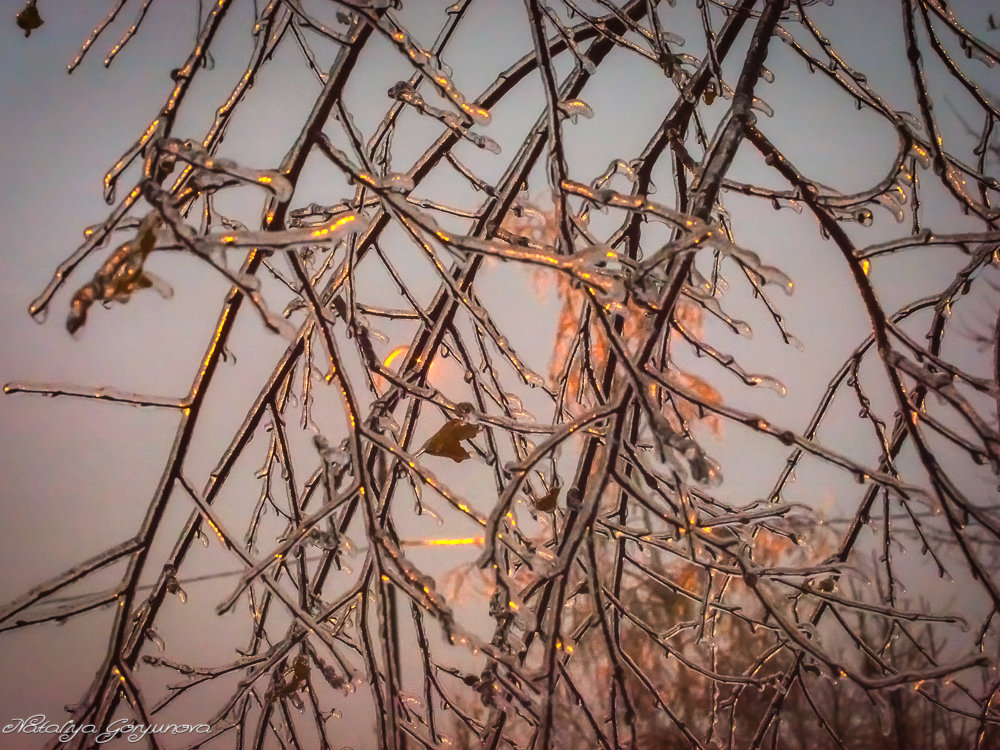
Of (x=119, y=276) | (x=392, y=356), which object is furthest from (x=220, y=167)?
(x=392, y=356)

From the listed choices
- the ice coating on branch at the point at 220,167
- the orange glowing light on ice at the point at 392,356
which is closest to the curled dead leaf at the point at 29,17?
the ice coating on branch at the point at 220,167

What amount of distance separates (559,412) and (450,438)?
234mm

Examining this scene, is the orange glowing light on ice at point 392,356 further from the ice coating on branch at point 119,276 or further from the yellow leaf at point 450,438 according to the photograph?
the ice coating on branch at point 119,276

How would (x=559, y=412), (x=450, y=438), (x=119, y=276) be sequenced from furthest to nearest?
(x=559, y=412)
(x=450, y=438)
(x=119, y=276)

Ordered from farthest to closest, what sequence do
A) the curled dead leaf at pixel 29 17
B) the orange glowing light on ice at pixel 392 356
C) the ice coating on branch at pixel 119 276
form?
the orange glowing light on ice at pixel 392 356 < the curled dead leaf at pixel 29 17 < the ice coating on branch at pixel 119 276

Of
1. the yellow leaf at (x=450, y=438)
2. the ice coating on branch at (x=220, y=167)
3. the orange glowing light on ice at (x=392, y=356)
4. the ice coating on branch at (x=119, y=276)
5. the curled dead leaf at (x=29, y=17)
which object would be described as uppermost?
the curled dead leaf at (x=29, y=17)

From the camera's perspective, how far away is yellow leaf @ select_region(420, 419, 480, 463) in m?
0.66

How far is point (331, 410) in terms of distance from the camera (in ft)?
4.05

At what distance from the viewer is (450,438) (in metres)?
0.67

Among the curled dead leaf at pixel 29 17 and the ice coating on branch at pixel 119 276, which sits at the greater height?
the curled dead leaf at pixel 29 17

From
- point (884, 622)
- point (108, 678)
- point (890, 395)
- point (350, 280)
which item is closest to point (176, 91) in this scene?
point (350, 280)

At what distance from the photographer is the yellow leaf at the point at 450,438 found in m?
0.66

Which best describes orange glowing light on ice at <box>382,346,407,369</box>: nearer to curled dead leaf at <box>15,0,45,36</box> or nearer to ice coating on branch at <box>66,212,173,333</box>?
ice coating on branch at <box>66,212,173,333</box>

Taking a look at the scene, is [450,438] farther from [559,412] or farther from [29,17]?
[29,17]
